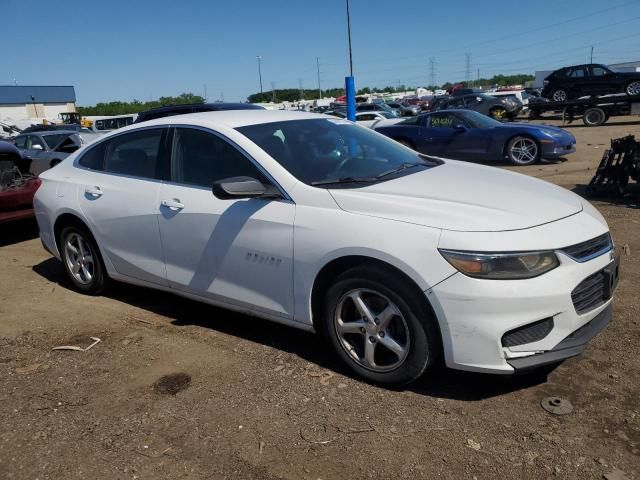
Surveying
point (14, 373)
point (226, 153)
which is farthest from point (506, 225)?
point (14, 373)

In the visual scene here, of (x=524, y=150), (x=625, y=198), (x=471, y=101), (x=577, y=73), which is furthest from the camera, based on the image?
(x=577, y=73)

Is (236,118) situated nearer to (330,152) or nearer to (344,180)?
(330,152)

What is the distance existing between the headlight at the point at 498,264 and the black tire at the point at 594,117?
22153 millimetres

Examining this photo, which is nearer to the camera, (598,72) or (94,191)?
(94,191)

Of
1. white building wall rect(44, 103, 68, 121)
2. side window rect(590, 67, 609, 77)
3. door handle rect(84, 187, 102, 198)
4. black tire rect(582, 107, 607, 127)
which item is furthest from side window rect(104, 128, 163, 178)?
white building wall rect(44, 103, 68, 121)

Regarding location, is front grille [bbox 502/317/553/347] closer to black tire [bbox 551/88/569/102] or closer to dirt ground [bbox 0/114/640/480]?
dirt ground [bbox 0/114/640/480]

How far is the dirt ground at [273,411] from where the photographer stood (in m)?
2.65

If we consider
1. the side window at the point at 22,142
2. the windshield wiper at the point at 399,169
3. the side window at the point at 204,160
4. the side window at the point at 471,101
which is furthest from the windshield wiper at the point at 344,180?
the side window at the point at 471,101

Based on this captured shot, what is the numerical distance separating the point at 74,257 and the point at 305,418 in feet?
10.1

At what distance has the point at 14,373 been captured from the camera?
3771 mm

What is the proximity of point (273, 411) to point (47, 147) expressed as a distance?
12.1 m

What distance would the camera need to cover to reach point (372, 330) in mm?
3195

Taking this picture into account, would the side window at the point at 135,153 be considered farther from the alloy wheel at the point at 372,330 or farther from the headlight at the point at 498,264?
the headlight at the point at 498,264

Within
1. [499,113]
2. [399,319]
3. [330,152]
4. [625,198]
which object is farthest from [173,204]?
[499,113]
